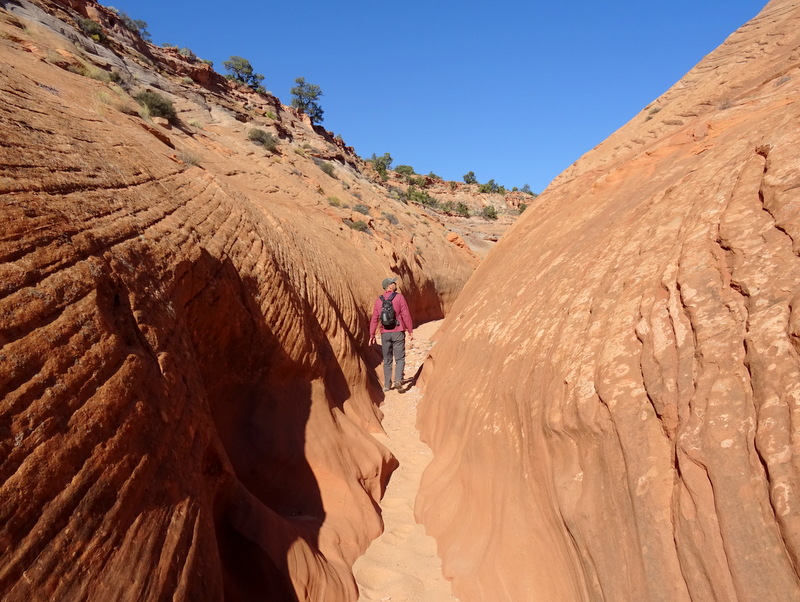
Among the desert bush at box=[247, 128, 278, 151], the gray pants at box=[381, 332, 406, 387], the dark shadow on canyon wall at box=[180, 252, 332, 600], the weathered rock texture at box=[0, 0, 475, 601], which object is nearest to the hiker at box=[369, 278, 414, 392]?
the gray pants at box=[381, 332, 406, 387]

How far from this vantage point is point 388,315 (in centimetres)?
713

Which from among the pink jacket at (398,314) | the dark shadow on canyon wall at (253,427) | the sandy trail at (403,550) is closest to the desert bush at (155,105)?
the pink jacket at (398,314)

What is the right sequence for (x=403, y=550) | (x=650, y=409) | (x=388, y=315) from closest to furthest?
(x=650, y=409) < (x=403, y=550) < (x=388, y=315)

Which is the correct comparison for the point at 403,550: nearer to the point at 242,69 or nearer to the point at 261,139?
the point at 261,139

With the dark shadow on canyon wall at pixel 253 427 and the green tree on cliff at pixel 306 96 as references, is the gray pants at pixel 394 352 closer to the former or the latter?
the dark shadow on canyon wall at pixel 253 427

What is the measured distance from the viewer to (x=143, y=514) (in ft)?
6.48

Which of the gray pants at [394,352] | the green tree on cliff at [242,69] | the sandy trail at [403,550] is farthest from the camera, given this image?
the green tree on cliff at [242,69]

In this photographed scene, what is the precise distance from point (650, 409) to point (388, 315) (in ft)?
15.5

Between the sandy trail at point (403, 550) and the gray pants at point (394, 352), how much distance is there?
1384 mm

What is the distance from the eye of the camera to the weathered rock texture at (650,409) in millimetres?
2123

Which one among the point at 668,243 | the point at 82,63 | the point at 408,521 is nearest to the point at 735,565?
the point at 668,243

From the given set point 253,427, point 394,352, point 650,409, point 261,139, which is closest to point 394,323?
point 394,352

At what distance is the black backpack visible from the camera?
7.12 m

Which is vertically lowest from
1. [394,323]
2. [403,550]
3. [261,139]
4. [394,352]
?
[403,550]
